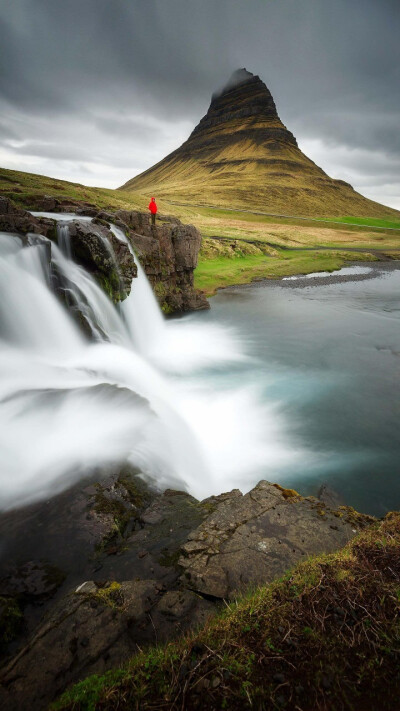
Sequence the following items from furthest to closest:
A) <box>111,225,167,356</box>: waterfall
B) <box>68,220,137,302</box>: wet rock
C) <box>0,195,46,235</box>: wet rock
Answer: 1. <box>111,225,167,356</box>: waterfall
2. <box>68,220,137,302</box>: wet rock
3. <box>0,195,46,235</box>: wet rock

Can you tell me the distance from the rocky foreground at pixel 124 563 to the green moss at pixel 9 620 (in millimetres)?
11

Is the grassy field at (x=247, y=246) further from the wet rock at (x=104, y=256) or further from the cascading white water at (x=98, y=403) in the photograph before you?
the cascading white water at (x=98, y=403)

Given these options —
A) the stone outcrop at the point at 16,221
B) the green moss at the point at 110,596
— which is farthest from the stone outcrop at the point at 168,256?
the green moss at the point at 110,596

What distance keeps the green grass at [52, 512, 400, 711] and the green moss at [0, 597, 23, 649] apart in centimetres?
168

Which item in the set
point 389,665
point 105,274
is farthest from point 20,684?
point 105,274

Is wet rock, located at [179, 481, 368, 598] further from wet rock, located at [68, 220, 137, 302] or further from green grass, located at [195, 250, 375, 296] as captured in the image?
green grass, located at [195, 250, 375, 296]

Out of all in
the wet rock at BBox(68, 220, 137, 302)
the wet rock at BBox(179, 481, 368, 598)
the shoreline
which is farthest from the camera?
the shoreline

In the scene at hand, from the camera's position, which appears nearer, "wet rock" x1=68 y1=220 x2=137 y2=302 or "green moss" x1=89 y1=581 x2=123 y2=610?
"green moss" x1=89 y1=581 x2=123 y2=610

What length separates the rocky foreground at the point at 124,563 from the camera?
3141 mm

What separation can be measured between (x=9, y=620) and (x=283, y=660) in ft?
10.7

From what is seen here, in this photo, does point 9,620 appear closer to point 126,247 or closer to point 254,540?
point 254,540

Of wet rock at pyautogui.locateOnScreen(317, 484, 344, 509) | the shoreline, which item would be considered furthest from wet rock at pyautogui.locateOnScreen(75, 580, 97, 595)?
the shoreline

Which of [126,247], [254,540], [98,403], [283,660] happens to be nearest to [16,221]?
[126,247]

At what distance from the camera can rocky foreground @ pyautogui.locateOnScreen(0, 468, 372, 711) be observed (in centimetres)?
314
